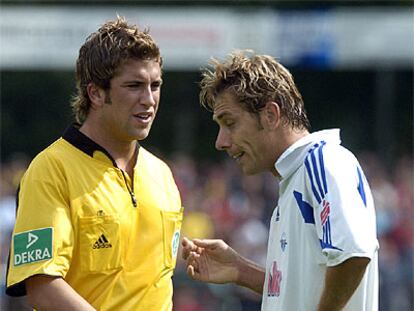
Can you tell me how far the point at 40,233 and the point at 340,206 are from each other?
1.43 meters

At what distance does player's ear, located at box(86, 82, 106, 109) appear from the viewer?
5.50 m

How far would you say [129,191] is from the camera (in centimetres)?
556

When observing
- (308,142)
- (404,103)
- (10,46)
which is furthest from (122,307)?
(404,103)

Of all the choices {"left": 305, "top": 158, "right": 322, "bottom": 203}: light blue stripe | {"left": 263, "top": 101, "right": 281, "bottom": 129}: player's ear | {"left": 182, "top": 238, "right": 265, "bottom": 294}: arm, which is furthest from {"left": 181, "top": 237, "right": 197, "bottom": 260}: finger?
{"left": 305, "top": 158, "right": 322, "bottom": 203}: light blue stripe

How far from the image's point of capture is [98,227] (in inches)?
211

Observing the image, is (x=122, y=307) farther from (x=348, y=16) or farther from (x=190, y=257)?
(x=348, y=16)

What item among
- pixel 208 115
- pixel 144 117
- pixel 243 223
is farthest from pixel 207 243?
pixel 208 115

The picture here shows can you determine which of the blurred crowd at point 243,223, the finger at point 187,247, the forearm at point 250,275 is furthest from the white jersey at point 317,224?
the blurred crowd at point 243,223

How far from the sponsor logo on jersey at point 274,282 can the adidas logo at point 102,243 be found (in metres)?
0.79

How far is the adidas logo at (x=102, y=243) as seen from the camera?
535 centimetres

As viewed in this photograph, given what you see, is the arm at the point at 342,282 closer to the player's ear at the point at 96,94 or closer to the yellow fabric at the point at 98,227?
the yellow fabric at the point at 98,227

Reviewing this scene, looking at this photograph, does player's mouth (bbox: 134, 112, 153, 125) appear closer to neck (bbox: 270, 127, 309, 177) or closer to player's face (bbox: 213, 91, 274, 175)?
player's face (bbox: 213, 91, 274, 175)

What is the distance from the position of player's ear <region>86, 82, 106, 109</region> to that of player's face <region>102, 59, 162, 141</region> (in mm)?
24

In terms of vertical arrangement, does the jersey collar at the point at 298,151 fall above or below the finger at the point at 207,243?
above
